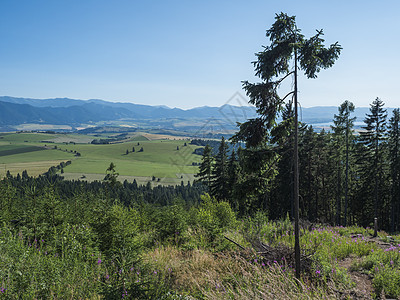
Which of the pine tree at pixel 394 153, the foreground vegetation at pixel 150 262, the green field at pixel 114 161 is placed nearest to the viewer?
the foreground vegetation at pixel 150 262

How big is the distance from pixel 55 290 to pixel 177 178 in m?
107

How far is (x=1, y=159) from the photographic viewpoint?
145000 mm

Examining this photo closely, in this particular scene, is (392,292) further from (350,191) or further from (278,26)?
(350,191)

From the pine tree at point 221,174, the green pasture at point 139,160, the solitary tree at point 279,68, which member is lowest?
the green pasture at point 139,160

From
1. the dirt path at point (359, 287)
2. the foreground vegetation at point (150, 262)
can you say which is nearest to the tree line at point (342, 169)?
the foreground vegetation at point (150, 262)

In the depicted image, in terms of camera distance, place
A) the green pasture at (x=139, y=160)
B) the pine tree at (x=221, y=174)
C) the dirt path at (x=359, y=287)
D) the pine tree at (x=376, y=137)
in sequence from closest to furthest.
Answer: the dirt path at (x=359, y=287) < the pine tree at (x=376, y=137) < the pine tree at (x=221, y=174) < the green pasture at (x=139, y=160)

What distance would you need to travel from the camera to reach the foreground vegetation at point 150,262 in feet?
12.6

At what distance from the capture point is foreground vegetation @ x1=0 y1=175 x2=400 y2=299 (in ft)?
12.6

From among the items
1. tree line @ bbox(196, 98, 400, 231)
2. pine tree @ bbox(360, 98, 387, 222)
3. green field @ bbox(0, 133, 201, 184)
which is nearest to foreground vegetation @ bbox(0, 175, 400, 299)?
tree line @ bbox(196, 98, 400, 231)

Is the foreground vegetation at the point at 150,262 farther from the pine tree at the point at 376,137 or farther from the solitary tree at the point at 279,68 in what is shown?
the pine tree at the point at 376,137

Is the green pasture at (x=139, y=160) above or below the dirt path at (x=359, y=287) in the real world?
below

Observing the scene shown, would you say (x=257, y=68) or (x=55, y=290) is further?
(x=257, y=68)

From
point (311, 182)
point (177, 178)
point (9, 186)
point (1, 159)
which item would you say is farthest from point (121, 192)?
point (1, 159)

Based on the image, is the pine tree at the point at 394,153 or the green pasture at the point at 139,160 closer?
the pine tree at the point at 394,153
